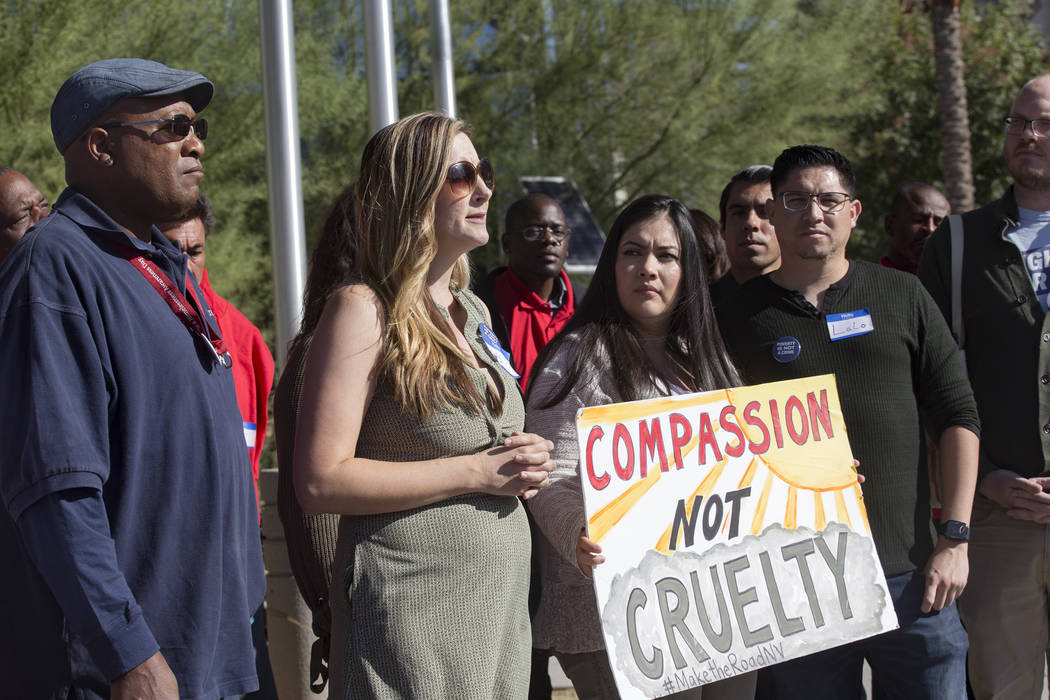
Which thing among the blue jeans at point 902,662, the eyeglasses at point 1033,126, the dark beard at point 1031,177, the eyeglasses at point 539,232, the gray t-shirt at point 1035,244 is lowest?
the blue jeans at point 902,662

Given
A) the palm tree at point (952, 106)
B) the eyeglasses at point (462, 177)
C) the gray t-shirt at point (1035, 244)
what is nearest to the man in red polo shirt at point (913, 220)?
the gray t-shirt at point (1035, 244)

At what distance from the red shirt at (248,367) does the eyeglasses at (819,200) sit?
7.11 ft

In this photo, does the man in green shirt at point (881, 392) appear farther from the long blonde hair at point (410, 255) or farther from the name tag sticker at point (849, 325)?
the long blonde hair at point (410, 255)

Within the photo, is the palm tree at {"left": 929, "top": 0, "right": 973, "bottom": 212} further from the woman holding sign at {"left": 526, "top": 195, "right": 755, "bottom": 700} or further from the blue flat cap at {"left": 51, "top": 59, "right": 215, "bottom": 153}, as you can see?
the blue flat cap at {"left": 51, "top": 59, "right": 215, "bottom": 153}

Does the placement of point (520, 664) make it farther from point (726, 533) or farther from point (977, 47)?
point (977, 47)

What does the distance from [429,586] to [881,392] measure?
162 centimetres

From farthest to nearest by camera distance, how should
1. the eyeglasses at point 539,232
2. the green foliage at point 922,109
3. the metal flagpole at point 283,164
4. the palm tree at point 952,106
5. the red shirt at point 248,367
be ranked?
the green foliage at point 922,109 → the palm tree at point 952,106 → the metal flagpole at point 283,164 → the eyeglasses at point 539,232 → the red shirt at point 248,367

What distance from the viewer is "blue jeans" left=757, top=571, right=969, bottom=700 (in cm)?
309

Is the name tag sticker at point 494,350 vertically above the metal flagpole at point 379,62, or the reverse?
the metal flagpole at point 379,62

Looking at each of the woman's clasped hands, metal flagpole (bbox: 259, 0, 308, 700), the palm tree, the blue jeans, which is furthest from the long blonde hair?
the palm tree

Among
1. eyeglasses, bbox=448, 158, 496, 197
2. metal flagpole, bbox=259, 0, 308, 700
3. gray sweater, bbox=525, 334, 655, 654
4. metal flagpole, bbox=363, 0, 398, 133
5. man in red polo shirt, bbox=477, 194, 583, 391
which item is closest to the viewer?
eyeglasses, bbox=448, 158, 496, 197

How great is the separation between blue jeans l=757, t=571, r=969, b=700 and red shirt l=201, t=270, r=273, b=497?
2168 millimetres

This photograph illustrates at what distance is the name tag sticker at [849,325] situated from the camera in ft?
10.5

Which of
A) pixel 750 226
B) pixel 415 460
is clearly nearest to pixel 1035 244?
pixel 750 226
